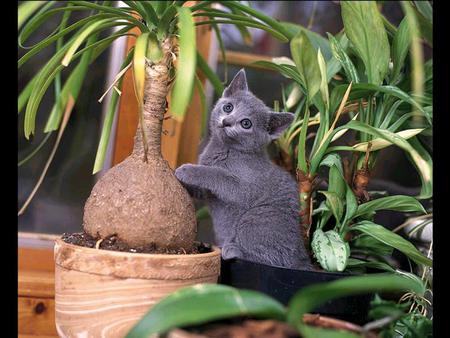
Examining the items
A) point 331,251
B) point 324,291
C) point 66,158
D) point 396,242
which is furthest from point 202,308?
point 66,158

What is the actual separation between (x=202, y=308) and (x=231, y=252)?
1.88 ft

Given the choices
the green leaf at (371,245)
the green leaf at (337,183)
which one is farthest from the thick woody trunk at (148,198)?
the green leaf at (371,245)

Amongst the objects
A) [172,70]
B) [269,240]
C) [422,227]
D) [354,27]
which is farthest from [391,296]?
[172,70]

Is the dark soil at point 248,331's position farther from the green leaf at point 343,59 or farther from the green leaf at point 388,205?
the green leaf at point 343,59

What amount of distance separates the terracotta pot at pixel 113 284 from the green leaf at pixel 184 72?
31cm

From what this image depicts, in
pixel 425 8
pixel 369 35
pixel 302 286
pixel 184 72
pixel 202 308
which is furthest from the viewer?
pixel 425 8

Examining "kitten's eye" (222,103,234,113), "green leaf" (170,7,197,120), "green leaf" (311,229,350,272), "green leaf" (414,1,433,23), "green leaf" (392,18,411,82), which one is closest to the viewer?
"green leaf" (170,7,197,120)

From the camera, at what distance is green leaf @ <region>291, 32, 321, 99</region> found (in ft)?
3.27

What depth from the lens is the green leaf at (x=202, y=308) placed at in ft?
1.97

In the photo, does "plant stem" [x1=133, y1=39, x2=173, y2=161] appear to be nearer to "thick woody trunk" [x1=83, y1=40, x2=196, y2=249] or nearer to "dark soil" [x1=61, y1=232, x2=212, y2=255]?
"thick woody trunk" [x1=83, y1=40, x2=196, y2=249]

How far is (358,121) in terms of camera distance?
1175 millimetres

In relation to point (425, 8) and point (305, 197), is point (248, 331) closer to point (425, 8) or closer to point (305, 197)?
point (305, 197)

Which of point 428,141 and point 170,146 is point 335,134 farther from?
point 170,146

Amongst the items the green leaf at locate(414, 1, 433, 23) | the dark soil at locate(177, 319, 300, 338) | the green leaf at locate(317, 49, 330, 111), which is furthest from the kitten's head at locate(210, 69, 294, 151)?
the dark soil at locate(177, 319, 300, 338)
